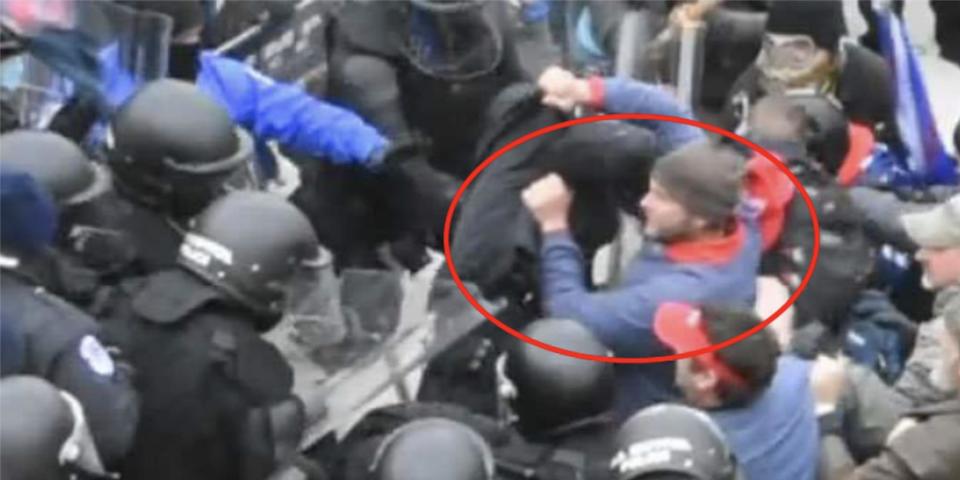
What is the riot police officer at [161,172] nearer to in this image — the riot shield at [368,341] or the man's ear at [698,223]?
the riot shield at [368,341]

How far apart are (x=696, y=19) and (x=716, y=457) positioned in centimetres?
354

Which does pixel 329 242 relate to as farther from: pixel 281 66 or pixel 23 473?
→ pixel 23 473

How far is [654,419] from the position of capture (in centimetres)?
511

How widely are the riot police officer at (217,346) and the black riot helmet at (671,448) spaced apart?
1047 millimetres

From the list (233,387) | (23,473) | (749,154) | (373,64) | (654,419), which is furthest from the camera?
(373,64)

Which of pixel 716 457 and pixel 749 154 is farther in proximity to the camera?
pixel 749 154

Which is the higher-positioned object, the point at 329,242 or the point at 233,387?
the point at 233,387

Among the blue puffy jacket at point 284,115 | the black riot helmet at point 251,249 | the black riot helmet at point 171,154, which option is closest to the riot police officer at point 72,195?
the black riot helmet at point 171,154

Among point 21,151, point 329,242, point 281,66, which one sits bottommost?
point 329,242

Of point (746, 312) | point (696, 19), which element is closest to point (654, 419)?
point (746, 312)

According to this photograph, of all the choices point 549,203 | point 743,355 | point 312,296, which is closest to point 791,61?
point 549,203

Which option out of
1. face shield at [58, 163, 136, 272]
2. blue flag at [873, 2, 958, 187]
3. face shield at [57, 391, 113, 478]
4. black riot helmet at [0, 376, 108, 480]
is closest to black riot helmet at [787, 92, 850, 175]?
blue flag at [873, 2, 958, 187]

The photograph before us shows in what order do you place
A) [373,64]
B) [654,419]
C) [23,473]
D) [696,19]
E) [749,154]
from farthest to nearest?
[696,19]
[373,64]
[749,154]
[654,419]
[23,473]

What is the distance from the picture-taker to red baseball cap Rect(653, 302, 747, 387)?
5617 millimetres
